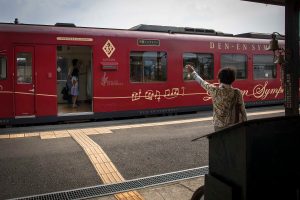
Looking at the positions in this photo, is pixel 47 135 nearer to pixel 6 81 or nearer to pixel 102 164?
pixel 6 81

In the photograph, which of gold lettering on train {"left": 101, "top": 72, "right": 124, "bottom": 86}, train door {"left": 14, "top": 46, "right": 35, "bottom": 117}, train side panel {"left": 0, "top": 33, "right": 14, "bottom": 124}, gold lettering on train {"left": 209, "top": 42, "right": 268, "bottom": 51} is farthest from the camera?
gold lettering on train {"left": 209, "top": 42, "right": 268, "bottom": 51}

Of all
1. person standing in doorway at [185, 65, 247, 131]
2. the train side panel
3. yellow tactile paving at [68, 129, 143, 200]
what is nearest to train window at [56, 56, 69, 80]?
the train side panel

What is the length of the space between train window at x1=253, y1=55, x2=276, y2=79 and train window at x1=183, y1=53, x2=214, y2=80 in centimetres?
250

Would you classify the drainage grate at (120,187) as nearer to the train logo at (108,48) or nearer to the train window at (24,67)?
the train window at (24,67)

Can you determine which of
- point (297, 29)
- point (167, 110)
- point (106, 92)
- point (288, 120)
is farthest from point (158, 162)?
point (167, 110)

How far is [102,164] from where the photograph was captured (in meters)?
6.22

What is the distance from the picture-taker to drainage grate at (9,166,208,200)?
15.3ft

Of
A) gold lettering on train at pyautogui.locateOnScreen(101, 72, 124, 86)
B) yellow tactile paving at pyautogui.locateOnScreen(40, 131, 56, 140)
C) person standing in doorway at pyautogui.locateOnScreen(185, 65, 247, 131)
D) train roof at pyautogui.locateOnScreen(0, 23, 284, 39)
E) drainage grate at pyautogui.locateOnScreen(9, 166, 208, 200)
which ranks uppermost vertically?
train roof at pyautogui.locateOnScreen(0, 23, 284, 39)

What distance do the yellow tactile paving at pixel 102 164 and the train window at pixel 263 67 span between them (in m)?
9.06

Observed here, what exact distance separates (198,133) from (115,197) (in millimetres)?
4894

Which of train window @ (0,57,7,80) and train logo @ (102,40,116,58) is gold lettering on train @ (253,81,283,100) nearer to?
train logo @ (102,40,116,58)

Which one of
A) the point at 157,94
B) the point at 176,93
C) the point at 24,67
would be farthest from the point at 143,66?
the point at 24,67

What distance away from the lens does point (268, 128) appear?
241 cm

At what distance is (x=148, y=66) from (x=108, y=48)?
64.5 inches
